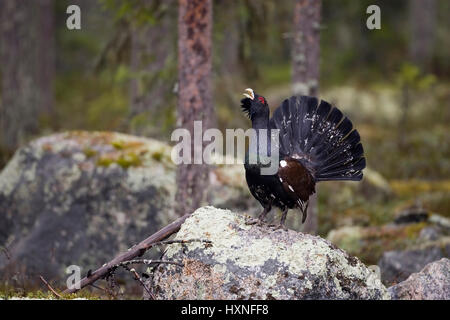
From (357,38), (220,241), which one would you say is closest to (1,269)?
(220,241)

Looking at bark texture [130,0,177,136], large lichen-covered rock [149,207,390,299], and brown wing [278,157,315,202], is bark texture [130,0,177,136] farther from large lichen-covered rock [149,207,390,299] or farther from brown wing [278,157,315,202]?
large lichen-covered rock [149,207,390,299]

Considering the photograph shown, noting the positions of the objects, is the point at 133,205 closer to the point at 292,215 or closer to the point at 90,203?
the point at 90,203

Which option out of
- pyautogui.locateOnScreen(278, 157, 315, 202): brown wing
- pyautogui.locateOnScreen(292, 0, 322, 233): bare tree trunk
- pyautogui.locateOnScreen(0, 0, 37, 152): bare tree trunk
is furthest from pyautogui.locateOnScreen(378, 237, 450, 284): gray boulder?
pyautogui.locateOnScreen(0, 0, 37, 152): bare tree trunk

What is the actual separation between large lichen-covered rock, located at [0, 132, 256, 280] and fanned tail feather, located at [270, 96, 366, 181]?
106 inches

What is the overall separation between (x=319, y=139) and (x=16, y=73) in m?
11.7

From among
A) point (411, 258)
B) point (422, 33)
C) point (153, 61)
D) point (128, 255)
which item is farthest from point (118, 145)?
point (422, 33)

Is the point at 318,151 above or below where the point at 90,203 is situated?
above

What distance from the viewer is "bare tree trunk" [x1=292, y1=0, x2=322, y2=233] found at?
953 centimetres

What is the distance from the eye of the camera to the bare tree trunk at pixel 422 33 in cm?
2405

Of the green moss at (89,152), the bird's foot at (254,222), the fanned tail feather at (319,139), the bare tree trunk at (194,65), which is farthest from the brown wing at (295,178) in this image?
the green moss at (89,152)

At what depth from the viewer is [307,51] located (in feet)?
31.7

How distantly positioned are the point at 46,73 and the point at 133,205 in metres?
17.0

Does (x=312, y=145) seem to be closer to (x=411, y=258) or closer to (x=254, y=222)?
(x=254, y=222)
